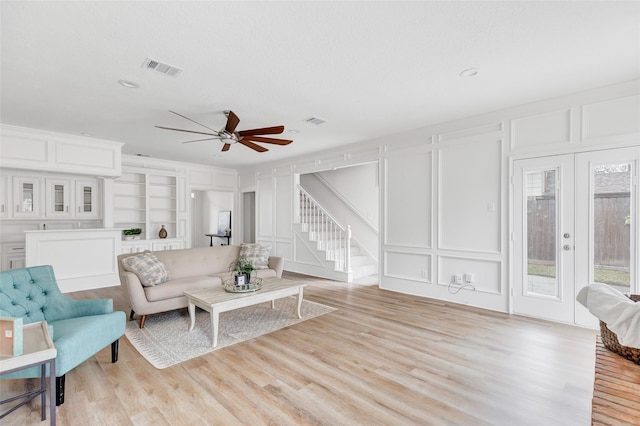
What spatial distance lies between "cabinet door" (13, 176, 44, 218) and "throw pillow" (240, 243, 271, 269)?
13.2 ft

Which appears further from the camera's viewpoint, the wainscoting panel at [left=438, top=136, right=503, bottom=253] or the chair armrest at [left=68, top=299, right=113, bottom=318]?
the wainscoting panel at [left=438, top=136, right=503, bottom=253]

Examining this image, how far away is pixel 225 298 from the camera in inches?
130

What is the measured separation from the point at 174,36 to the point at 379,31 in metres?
1.62

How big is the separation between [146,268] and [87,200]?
3.76 metres

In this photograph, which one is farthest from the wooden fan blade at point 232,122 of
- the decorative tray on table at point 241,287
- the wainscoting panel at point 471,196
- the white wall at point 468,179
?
the wainscoting panel at point 471,196

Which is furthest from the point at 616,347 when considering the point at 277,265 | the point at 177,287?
the point at 277,265

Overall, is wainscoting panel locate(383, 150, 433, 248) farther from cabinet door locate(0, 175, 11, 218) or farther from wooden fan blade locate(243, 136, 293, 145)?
cabinet door locate(0, 175, 11, 218)

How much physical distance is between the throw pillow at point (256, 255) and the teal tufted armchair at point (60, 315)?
2420 mm

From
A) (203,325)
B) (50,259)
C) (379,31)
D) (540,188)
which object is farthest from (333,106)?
(50,259)

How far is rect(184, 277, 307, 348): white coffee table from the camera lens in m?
3.14

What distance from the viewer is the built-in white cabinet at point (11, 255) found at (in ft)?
18.4

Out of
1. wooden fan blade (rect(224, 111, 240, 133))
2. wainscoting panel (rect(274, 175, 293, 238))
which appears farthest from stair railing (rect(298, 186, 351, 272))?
wooden fan blade (rect(224, 111, 240, 133))

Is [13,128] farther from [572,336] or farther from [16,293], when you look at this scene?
[572,336]

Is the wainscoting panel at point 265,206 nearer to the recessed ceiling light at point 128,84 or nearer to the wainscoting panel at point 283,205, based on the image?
the wainscoting panel at point 283,205
